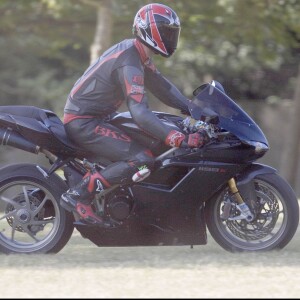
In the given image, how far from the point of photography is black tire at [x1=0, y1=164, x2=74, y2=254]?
26.5 ft

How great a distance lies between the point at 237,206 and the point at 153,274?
1.31 meters

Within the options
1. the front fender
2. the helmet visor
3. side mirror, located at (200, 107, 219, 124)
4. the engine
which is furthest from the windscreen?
the engine

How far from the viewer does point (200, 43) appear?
67.4 feet

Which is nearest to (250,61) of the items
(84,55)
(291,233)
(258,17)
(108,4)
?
(84,55)

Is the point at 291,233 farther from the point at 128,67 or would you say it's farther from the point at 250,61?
the point at 250,61

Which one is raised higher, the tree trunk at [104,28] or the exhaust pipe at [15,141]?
the exhaust pipe at [15,141]

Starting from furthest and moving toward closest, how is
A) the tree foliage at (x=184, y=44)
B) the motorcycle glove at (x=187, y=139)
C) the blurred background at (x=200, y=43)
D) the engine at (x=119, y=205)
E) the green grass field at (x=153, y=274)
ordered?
1. the tree foliage at (x=184, y=44)
2. the blurred background at (x=200, y=43)
3. the engine at (x=119, y=205)
4. the motorcycle glove at (x=187, y=139)
5. the green grass field at (x=153, y=274)

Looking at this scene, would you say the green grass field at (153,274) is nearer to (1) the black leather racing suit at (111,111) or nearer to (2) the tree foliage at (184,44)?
(1) the black leather racing suit at (111,111)

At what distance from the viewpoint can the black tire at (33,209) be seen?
8062 millimetres

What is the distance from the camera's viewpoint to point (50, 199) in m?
8.13

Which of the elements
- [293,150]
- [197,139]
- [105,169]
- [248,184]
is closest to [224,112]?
[197,139]

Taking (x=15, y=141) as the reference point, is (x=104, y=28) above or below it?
below

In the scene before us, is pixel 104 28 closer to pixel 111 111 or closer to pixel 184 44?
pixel 184 44

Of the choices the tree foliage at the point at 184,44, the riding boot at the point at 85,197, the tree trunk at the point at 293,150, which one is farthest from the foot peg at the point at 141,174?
the tree trunk at the point at 293,150
